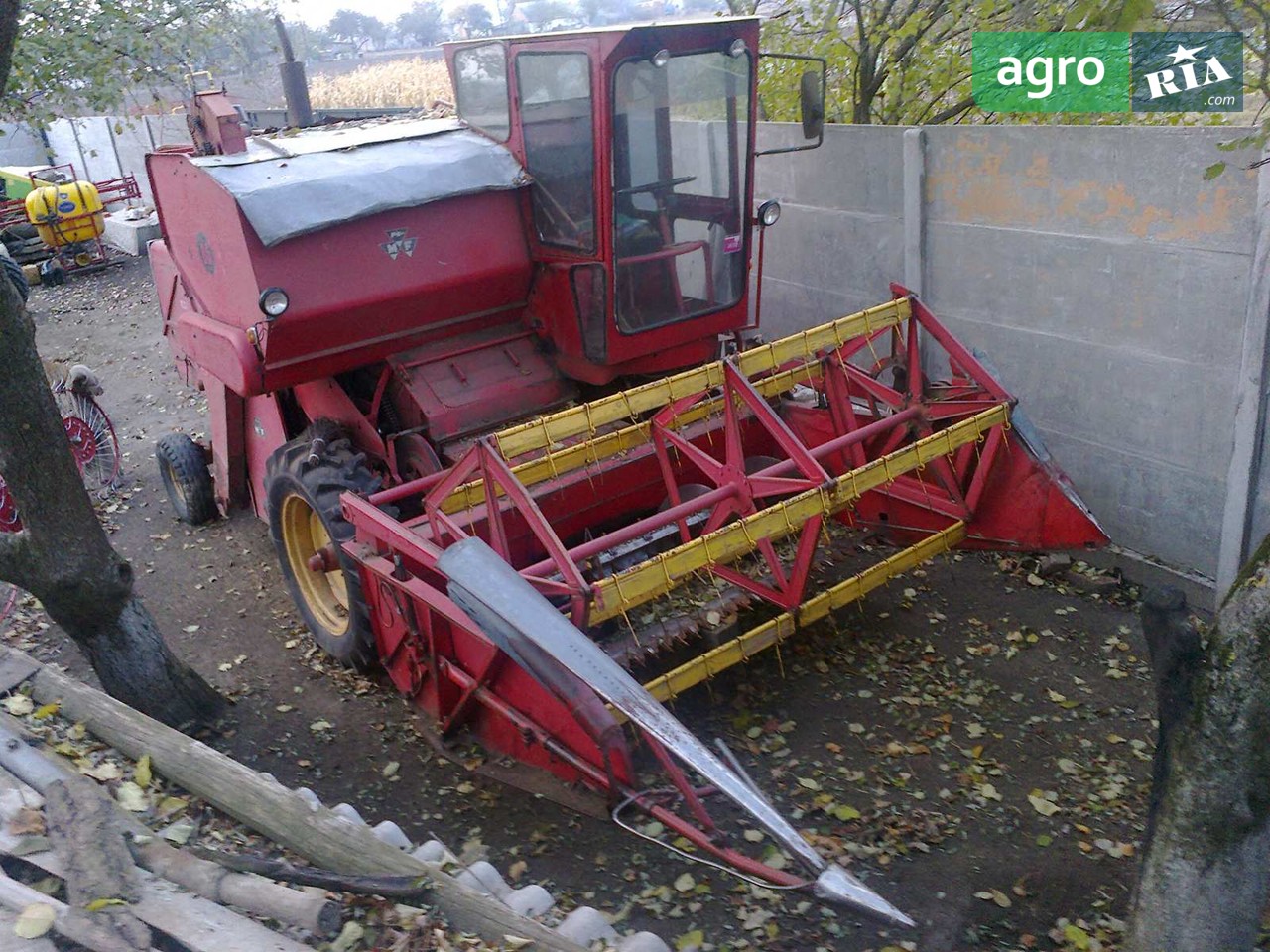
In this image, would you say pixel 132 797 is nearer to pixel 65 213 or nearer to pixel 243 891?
pixel 243 891

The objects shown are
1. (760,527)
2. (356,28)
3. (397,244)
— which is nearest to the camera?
(760,527)

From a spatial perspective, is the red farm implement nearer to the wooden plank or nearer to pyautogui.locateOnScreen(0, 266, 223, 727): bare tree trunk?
pyautogui.locateOnScreen(0, 266, 223, 727): bare tree trunk

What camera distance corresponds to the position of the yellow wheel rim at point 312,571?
5.33m

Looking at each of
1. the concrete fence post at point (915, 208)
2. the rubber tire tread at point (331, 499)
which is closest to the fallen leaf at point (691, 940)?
the rubber tire tread at point (331, 499)

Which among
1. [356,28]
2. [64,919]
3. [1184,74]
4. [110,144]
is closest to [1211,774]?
[64,919]

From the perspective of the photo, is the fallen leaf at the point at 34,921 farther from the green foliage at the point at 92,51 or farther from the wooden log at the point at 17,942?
the green foliage at the point at 92,51

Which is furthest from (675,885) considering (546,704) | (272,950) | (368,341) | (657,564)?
(368,341)

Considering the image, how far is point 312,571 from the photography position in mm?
5395

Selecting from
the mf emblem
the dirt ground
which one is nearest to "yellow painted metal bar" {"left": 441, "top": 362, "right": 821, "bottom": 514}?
the dirt ground

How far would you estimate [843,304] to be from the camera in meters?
6.78

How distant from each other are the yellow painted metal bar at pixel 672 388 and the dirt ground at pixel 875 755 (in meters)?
1.28

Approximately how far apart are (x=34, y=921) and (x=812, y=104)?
447 cm

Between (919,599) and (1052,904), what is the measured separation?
201 centimetres

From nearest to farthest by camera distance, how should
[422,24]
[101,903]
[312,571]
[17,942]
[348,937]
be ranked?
1. [17,942]
2. [101,903]
3. [348,937]
4. [312,571]
5. [422,24]
